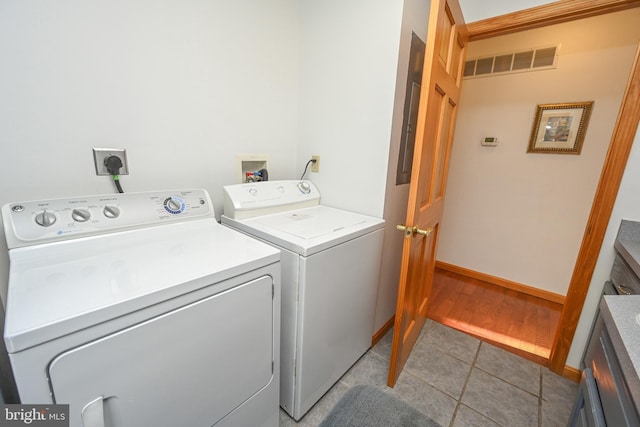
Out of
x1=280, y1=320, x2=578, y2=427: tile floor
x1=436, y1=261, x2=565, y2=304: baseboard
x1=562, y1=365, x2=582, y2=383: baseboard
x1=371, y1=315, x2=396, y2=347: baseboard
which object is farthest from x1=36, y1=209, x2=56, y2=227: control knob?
x1=436, y1=261, x2=565, y2=304: baseboard

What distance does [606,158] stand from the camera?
134 centimetres

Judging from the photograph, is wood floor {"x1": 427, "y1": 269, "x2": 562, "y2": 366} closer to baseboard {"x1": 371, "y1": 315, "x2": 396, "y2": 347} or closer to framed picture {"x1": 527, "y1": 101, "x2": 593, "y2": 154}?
baseboard {"x1": 371, "y1": 315, "x2": 396, "y2": 347}

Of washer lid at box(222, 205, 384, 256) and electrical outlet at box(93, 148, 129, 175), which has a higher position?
electrical outlet at box(93, 148, 129, 175)

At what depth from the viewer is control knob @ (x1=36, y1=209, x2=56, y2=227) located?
0.92 meters

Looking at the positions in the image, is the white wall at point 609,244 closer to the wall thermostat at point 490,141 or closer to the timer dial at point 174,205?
the wall thermostat at point 490,141

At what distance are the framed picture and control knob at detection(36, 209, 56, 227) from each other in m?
3.26

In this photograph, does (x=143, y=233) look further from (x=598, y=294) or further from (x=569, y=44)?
(x=569, y=44)

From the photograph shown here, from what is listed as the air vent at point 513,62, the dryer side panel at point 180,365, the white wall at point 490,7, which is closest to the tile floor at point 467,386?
the dryer side panel at point 180,365

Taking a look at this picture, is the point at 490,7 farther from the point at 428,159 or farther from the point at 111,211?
the point at 111,211

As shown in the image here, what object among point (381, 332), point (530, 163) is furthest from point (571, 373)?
point (530, 163)

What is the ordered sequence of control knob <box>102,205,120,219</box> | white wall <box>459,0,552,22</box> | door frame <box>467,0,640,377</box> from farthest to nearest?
1. white wall <box>459,0,552,22</box>
2. door frame <box>467,0,640,377</box>
3. control knob <box>102,205,120,219</box>

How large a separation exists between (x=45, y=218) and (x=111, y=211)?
19 cm

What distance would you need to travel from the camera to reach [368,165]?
5.23 feet

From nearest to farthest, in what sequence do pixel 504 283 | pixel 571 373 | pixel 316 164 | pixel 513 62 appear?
pixel 571 373, pixel 316 164, pixel 513 62, pixel 504 283
